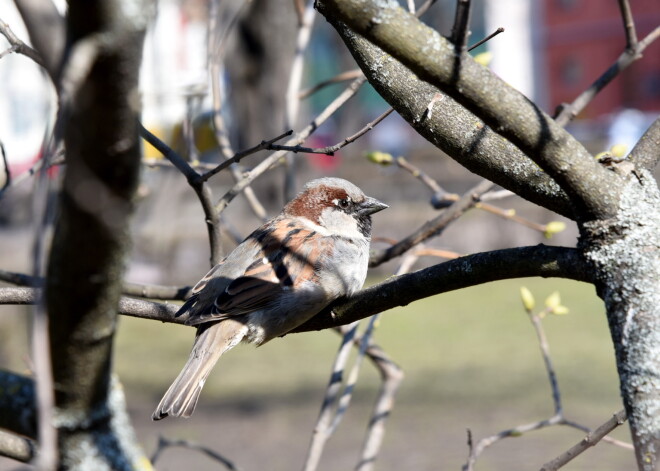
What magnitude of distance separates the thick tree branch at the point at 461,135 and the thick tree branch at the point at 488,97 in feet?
0.50

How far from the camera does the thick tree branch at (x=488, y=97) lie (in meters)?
1.28

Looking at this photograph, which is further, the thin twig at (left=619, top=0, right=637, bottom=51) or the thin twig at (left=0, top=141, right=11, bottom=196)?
the thin twig at (left=619, top=0, right=637, bottom=51)

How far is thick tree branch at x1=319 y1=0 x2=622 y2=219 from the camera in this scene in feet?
4.19

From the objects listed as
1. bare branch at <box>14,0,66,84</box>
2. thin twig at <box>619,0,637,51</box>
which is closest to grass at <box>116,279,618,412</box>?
thin twig at <box>619,0,637,51</box>

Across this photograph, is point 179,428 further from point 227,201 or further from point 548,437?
point 227,201

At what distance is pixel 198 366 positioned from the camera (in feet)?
8.57

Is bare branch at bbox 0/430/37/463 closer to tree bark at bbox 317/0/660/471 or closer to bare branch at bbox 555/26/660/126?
tree bark at bbox 317/0/660/471

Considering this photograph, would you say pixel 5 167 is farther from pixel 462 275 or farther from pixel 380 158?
pixel 380 158

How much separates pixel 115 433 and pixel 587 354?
7.90 m

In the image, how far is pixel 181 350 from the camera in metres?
9.88

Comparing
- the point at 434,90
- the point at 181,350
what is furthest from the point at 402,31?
the point at 181,350

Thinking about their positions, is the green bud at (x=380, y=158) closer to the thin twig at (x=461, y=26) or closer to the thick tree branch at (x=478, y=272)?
the thick tree branch at (x=478, y=272)

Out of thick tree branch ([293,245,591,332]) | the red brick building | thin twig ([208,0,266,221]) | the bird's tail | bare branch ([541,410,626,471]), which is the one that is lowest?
bare branch ([541,410,626,471])

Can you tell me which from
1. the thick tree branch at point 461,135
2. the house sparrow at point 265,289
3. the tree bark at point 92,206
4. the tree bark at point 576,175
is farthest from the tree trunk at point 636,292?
the house sparrow at point 265,289
